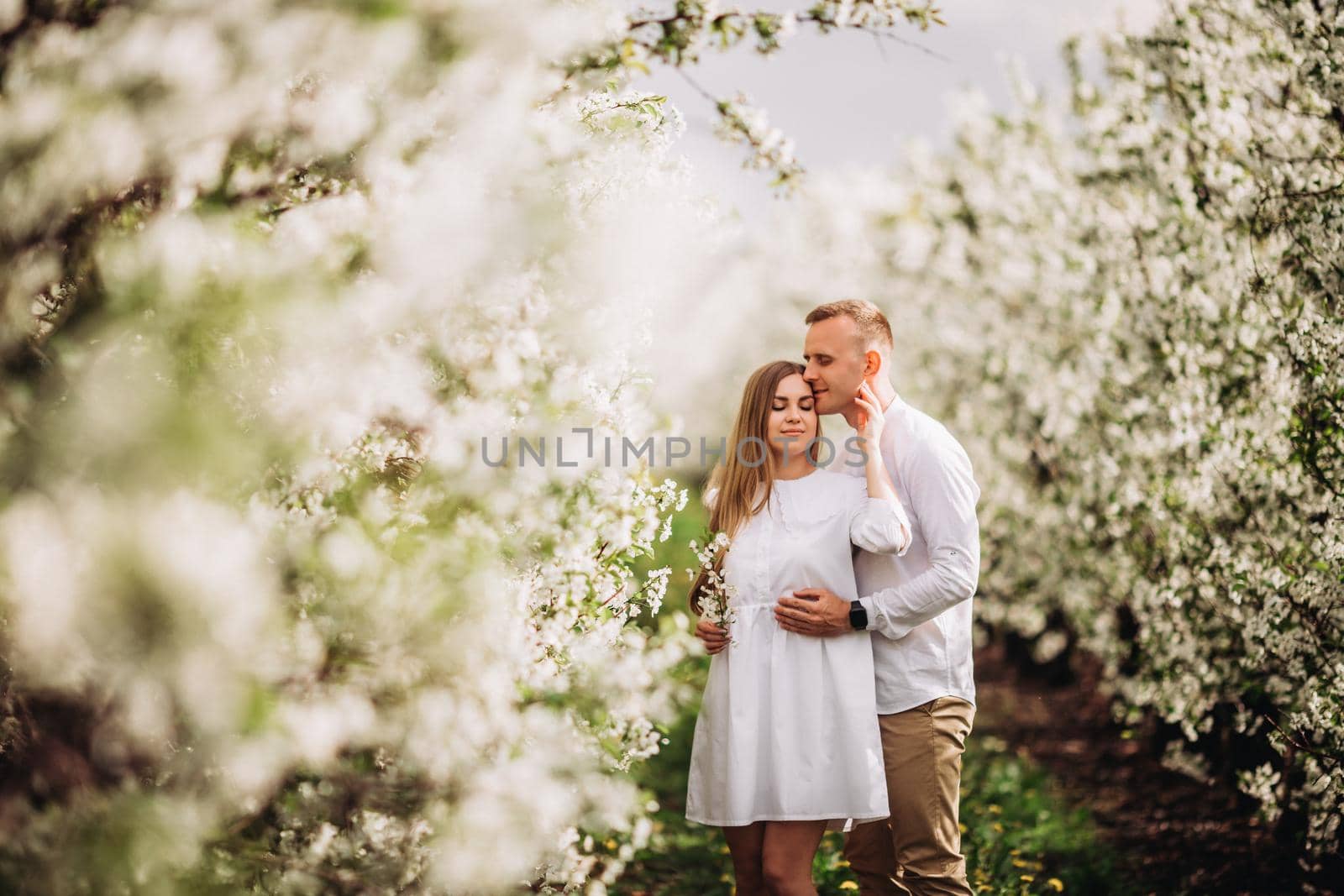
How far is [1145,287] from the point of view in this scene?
6180 millimetres

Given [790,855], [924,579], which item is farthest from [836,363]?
[790,855]

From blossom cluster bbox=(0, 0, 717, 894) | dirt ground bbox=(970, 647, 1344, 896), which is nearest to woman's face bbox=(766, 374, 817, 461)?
blossom cluster bbox=(0, 0, 717, 894)

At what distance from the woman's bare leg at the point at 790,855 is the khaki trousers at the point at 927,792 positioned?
327mm

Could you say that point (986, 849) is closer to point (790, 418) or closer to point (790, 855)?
point (790, 855)

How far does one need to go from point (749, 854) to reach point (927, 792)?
1.99 ft

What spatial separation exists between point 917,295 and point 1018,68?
3.02 metres

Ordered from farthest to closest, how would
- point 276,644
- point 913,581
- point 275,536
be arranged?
point 913,581 → point 275,536 → point 276,644

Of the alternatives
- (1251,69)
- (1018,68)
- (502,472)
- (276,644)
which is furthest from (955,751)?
(1018,68)

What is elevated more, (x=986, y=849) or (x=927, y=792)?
(x=927, y=792)

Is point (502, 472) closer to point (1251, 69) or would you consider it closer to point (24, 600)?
point (24, 600)

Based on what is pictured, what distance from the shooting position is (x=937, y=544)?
3.28 m

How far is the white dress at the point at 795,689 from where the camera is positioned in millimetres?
3055

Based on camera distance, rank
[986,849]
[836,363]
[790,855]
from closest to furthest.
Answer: [790,855] → [836,363] → [986,849]

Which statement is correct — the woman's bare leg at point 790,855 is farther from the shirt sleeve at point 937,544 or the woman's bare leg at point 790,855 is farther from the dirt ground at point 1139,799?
the dirt ground at point 1139,799
